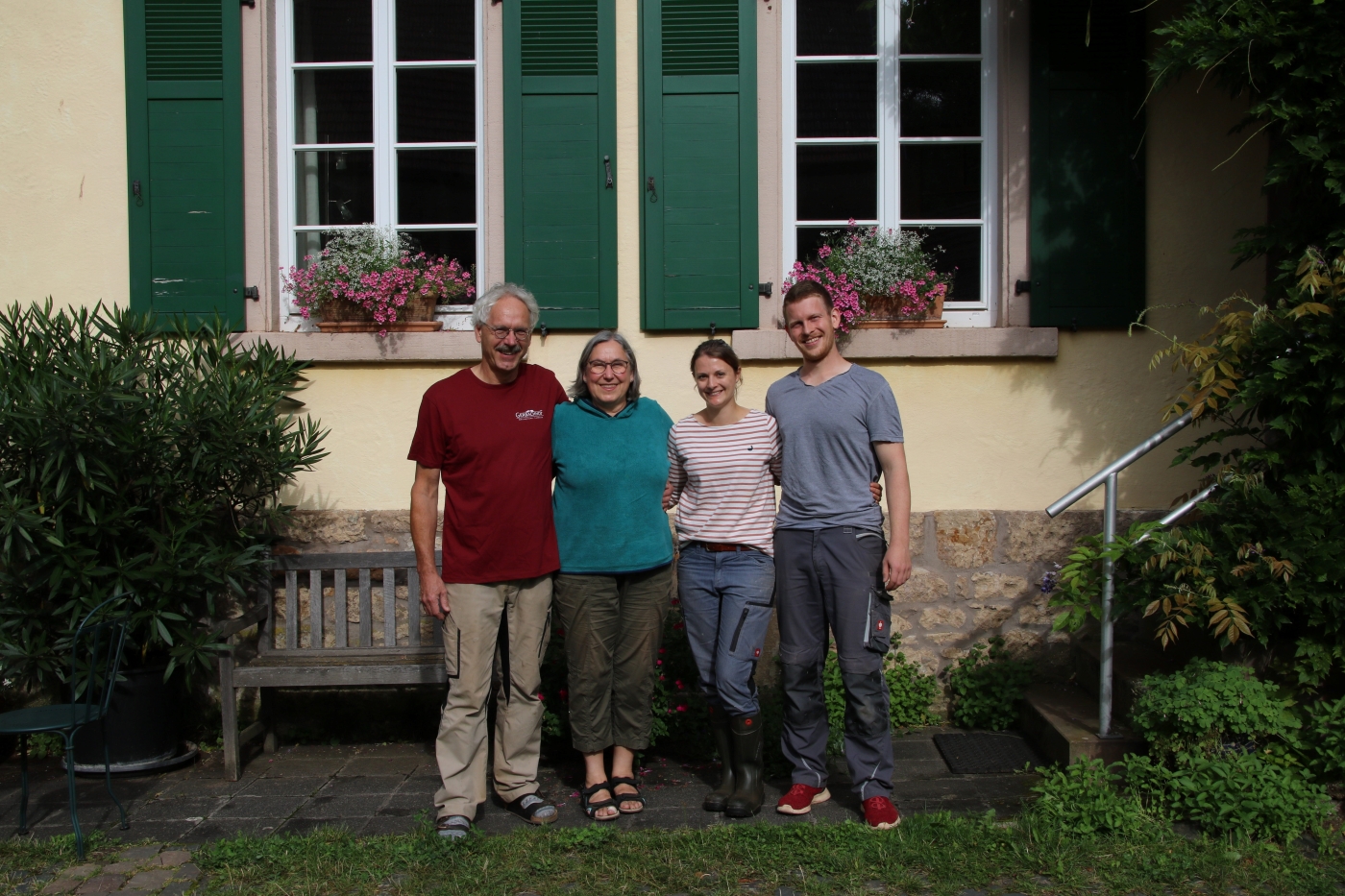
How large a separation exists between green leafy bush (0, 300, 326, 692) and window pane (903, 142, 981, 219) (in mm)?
3103

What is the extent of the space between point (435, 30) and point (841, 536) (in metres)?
3.43

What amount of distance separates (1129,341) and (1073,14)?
1.55 meters

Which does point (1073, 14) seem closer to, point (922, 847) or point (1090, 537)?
point (1090, 537)

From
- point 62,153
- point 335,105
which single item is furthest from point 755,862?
point 62,153

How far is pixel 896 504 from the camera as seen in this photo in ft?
11.6

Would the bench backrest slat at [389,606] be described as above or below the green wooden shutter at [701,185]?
below

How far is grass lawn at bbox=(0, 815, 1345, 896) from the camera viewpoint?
3201 millimetres

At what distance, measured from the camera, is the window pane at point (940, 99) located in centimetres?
521

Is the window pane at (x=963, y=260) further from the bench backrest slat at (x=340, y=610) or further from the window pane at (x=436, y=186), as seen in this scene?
the bench backrest slat at (x=340, y=610)

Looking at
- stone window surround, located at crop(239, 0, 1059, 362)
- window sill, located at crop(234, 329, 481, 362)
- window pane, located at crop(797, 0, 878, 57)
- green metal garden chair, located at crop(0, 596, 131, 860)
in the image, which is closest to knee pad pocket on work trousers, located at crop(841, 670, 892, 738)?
stone window surround, located at crop(239, 0, 1059, 362)

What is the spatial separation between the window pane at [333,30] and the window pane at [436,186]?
59 cm

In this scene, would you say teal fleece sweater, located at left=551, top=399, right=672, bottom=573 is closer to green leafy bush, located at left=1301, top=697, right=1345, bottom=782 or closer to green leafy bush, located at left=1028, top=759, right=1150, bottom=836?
green leafy bush, located at left=1028, top=759, right=1150, bottom=836

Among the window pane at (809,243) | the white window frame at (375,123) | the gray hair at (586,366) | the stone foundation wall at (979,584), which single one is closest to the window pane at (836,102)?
the window pane at (809,243)

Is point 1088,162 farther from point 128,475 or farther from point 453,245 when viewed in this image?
point 128,475
